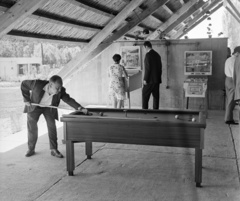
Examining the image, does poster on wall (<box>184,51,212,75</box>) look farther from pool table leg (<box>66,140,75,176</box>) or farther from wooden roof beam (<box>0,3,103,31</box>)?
pool table leg (<box>66,140,75,176</box>)

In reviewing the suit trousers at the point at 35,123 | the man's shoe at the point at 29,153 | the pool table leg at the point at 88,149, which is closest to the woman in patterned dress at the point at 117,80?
the suit trousers at the point at 35,123

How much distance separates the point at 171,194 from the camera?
135 inches

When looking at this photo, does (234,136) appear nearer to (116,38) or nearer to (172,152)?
(172,152)

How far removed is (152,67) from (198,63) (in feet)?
4.44

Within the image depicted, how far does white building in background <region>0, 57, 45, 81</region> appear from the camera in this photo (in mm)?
7171

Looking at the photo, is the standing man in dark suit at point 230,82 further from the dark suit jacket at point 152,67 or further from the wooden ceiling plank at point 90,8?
the wooden ceiling plank at point 90,8

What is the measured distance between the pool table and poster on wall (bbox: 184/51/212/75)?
12.2ft

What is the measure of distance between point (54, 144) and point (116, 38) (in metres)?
4.57

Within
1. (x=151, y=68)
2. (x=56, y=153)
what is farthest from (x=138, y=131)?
(x=151, y=68)

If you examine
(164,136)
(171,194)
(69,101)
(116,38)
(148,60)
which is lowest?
(171,194)

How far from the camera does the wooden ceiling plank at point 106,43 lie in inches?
308

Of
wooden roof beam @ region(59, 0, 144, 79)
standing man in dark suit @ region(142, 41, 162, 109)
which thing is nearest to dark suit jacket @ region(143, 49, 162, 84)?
standing man in dark suit @ region(142, 41, 162, 109)

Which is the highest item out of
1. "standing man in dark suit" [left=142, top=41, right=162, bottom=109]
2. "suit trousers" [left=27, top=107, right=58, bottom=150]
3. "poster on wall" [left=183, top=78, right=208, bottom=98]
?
"standing man in dark suit" [left=142, top=41, right=162, bottom=109]

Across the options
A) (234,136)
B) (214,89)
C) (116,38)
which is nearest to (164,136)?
(234,136)
